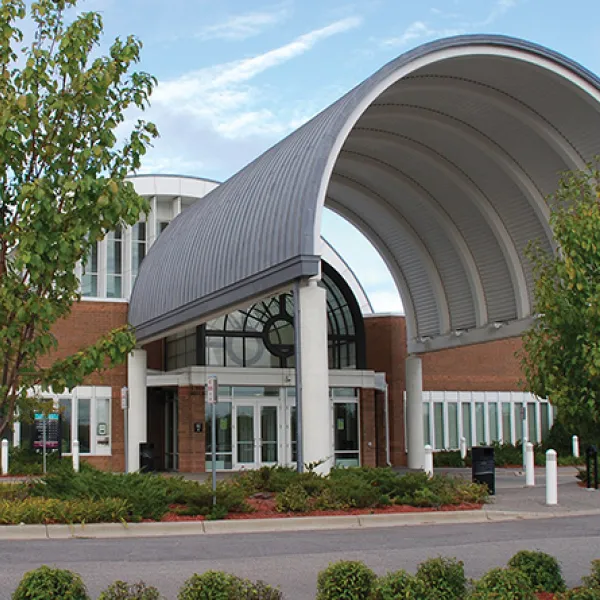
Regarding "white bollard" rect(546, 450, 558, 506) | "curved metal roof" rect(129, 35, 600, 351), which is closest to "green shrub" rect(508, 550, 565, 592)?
"white bollard" rect(546, 450, 558, 506)

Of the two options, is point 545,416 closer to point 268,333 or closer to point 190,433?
point 268,333

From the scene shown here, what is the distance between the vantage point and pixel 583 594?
8523 millimetres

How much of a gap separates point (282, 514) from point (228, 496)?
1.01 m

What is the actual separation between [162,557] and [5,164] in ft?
20.7

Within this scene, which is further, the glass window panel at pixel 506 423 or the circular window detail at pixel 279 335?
the glass window panel at pixel 506 423

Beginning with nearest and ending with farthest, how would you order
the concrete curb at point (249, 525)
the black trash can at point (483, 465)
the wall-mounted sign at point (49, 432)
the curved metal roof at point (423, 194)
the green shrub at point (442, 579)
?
the green shrub at point (442, 579)
the concrete curb at point (249, 525)
the black trash can at point (483, 465)
the curved metal roof at point (423, 194)
the wall-mounted sign at point (49, 432)

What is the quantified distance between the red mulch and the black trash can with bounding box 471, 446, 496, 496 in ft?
9.96

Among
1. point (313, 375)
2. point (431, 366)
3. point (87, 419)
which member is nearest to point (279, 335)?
point (431, 366)

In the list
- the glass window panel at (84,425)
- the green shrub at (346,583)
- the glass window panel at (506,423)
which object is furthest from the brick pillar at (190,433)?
the green shrub at (346,583)

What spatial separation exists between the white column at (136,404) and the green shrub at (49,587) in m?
25.7

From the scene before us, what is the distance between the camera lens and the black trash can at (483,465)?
22.0 metres

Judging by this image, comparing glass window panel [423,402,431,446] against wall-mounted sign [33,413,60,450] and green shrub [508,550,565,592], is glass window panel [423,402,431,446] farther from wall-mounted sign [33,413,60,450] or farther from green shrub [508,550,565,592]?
green shrub [508,550,565,592]

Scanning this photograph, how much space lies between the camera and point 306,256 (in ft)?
67.6

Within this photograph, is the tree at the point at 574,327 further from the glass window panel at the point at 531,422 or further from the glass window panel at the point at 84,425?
the glass window panel at the point at 531,422
